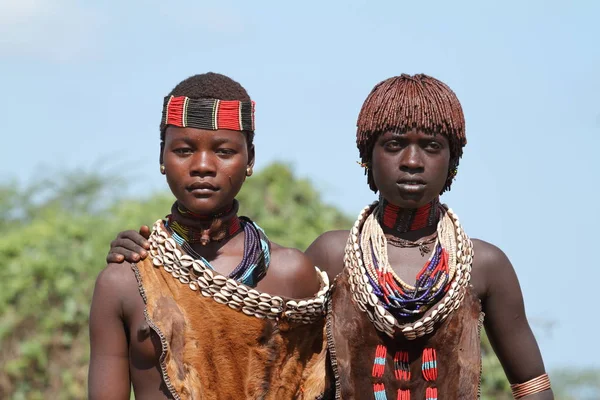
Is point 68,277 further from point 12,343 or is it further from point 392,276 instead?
point 392,276

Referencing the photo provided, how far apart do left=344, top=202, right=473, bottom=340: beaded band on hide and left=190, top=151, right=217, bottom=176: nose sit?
725 mm

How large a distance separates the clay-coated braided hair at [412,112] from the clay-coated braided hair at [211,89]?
0.51 metres

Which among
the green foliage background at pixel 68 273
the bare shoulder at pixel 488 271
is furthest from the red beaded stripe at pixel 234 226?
the green foliage background at pixel 68 273

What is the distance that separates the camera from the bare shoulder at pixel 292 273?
4.44 metres

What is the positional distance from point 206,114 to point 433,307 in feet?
4.12

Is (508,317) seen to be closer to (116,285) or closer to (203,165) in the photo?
(203,165)

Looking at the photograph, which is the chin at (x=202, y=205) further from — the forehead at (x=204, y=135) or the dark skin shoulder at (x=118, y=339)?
the dark skin shoulder at (x=118, y=339)

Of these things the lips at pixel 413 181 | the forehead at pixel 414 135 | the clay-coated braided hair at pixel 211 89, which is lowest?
the lips at pixel 413 181

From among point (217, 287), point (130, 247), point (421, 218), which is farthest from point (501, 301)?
point (130, 247)

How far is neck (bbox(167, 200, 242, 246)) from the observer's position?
14.4 feet

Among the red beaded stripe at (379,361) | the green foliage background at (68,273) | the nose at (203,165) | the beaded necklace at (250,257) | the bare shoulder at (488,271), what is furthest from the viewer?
the green foliage background at (68,273)

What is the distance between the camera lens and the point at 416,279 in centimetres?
442

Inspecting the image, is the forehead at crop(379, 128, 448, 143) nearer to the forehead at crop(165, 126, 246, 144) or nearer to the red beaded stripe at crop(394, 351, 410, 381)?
the forehead at crop(165, 126, 246, 144)

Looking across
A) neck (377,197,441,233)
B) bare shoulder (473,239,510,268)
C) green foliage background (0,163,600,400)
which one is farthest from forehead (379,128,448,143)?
green foliage background (0,163,600,400)
